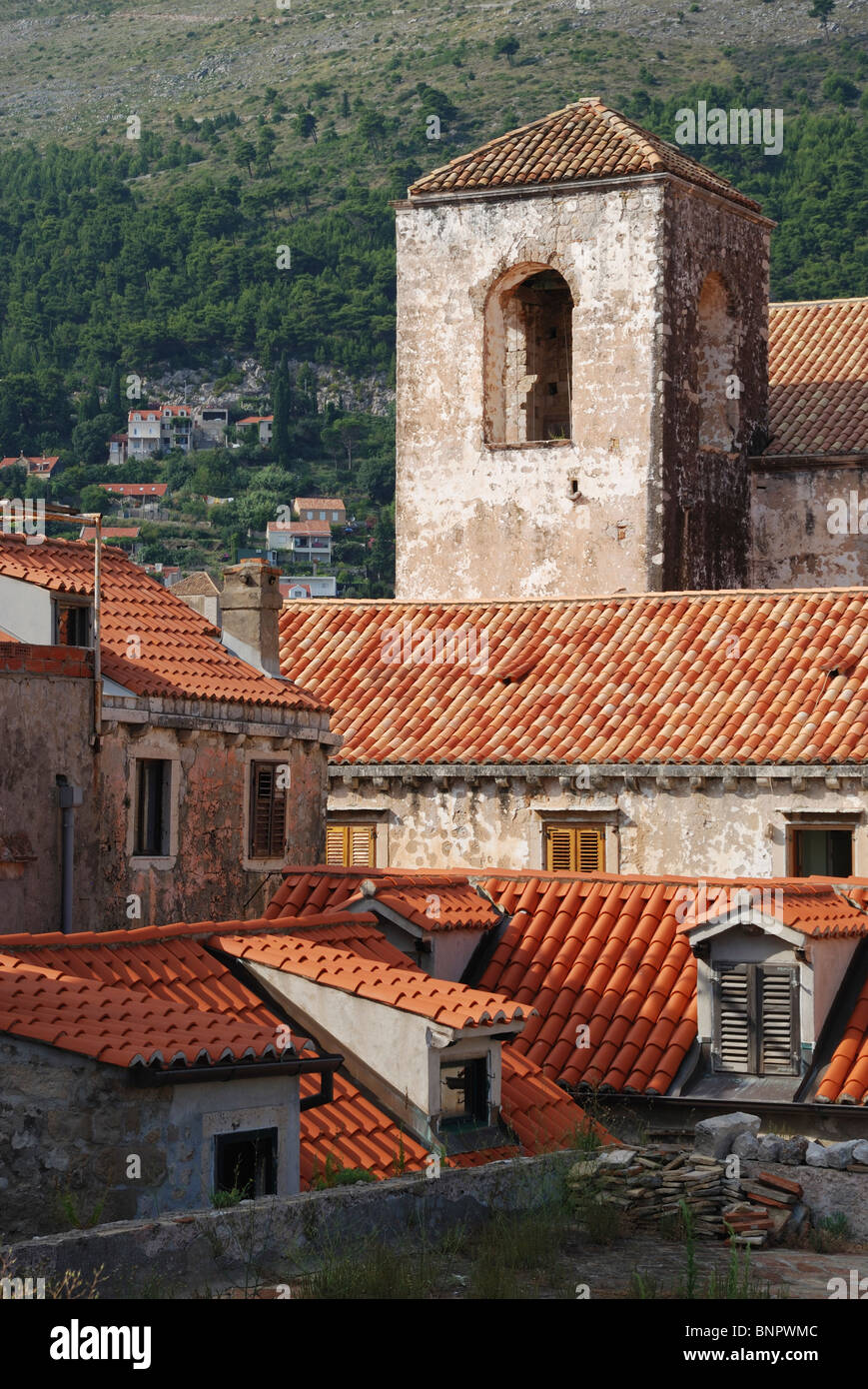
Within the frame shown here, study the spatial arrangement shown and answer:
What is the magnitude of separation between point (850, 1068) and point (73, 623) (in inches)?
351

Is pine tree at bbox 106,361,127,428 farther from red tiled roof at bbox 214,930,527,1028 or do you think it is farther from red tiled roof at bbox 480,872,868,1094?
red tiled roof at bbox 214,930,527,1028

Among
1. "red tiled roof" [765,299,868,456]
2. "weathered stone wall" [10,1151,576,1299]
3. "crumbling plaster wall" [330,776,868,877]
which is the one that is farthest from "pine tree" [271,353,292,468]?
"weathered stone wall" [10,1151,576,1299]

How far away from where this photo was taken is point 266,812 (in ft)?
82.8

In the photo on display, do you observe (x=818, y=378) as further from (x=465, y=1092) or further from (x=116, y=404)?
(x=116, y=404)

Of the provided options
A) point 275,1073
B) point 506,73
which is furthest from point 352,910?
point 506,73

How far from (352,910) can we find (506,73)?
128 m

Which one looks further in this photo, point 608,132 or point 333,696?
point 608,132

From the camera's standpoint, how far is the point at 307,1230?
1195cm

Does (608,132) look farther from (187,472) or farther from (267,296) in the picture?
(267,296)

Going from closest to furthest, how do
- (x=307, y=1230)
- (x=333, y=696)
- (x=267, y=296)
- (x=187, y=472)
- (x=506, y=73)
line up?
1. (x=307, y=1230)
2. (x=333, y=696)
3. (x=187, y=472)
4. (x=267, y=296)
5. (x=506, y=73)

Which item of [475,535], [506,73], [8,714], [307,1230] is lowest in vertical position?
[307,1230]

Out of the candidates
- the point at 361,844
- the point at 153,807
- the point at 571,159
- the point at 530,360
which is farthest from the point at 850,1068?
the point at 571,159

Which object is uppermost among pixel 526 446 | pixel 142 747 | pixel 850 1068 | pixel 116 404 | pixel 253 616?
pixel 116 404

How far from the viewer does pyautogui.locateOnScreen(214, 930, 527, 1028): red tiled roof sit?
17.1 m
